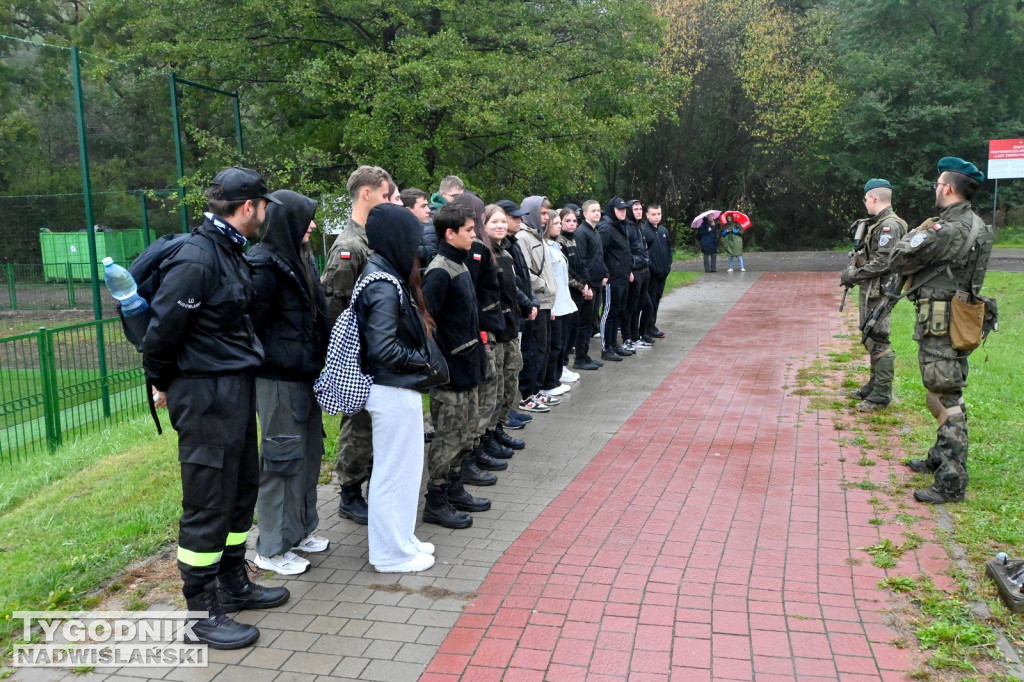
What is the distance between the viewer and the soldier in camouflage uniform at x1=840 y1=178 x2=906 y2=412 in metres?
7.43

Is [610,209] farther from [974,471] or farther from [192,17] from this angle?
[192,17]

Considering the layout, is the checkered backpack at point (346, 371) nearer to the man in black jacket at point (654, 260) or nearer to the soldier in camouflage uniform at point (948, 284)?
the soldier in camouflage uniform at point (948, 284)

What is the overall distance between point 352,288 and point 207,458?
72.7 inches

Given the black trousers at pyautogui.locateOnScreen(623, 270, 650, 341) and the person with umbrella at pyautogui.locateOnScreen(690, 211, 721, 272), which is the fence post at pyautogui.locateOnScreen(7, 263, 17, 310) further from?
the person with umbrella at pyautogui.locateOnScreen(690, 211, 721, 272)

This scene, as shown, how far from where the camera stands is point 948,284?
5723 millimetres

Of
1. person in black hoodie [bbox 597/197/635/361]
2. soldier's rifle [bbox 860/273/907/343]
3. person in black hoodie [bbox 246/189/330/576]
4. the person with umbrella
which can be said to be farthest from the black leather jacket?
the person with umbrella

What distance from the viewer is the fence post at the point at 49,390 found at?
7.74 meters

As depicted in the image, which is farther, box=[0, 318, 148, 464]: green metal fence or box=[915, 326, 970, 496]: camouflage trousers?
box=[0, 318, 148, 464]: green metal fence

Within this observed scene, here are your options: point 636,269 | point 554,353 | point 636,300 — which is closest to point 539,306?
point 554,353

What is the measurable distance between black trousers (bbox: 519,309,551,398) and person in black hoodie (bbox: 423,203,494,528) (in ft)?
9.20

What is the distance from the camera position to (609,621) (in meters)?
4.12

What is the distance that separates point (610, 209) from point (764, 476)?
5.41 metres

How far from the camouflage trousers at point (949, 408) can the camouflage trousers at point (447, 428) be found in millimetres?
3029

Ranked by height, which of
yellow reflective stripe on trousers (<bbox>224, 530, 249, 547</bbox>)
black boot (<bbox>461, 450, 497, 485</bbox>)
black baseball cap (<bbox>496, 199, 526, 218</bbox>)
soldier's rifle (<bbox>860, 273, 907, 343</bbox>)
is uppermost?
black baseball cap (<bbox>496, 199, 526, 218</bbox>)
